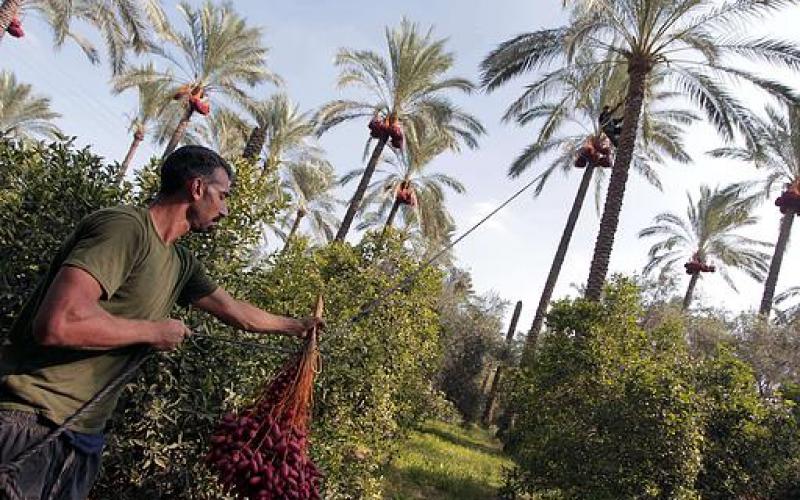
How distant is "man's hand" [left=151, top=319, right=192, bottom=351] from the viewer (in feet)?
7.32

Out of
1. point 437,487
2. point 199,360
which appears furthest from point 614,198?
point 199,360

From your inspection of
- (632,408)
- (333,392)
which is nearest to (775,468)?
(632,408)

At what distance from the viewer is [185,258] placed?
8.91 ft

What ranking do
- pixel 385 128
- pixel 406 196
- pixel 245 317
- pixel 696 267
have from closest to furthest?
1. pixel 245 317
2. pixel 385 128
3. pixel 406 196
4. pixel 696 267

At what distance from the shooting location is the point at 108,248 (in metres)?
2.08

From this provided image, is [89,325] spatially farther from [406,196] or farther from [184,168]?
[406,196]

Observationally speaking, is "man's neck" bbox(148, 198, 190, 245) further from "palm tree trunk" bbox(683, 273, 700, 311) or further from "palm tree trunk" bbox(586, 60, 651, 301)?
"palm tree trunk" bbox(683, 273, 700, 311)

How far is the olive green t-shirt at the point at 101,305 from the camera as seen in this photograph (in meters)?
2.08

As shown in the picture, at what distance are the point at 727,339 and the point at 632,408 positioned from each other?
19.4m

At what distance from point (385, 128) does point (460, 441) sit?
1048 cm

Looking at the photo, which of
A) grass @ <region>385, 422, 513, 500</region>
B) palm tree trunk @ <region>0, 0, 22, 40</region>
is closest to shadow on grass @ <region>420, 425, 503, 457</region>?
grass @ <region>385, 422, 513, 500</region>

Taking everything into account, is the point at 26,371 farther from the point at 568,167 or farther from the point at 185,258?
the point at 568,167

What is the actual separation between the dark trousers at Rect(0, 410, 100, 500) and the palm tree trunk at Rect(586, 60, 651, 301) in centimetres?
1249

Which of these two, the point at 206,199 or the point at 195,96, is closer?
the point at 206,199
